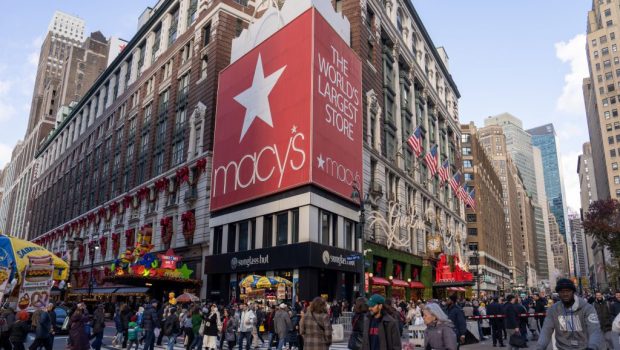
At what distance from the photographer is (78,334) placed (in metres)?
12.9

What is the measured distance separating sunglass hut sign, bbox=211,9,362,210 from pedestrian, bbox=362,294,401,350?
2395 cm

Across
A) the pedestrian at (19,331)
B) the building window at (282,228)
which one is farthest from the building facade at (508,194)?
the pedestrian at (19,331)

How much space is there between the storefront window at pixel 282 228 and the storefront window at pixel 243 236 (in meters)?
4.01

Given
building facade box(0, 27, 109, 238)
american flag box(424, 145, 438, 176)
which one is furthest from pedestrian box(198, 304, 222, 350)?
building facade box(0, 27, 109, 238)

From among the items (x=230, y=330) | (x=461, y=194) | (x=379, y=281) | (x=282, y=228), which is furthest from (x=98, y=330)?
(x=461, y=194)

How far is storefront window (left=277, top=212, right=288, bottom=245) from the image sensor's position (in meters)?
33.5

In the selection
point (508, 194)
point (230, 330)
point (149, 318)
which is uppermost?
point (508, 194)

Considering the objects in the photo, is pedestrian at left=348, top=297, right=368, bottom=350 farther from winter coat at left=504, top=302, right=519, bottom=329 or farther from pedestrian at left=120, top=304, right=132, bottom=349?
pedestrian at left=120, top=304, right=132, bottom=349

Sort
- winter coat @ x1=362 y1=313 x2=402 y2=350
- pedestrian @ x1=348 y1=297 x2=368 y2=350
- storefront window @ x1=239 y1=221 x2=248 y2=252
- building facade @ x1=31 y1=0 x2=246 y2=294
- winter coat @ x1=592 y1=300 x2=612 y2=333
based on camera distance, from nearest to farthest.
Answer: winter coat @ x1=362 y1=313 x2=402 y2=350
pedestrian @ x1=348 y1=297 x2=368 y2=350
winter coat @ x1=592 y1=300 x2=612 y2=333
storefront window @ x1=239 y1=221 x2=248 y2=252
building facade @ x1=31 y1=0 x2=246 y2=294

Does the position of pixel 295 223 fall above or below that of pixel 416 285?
above

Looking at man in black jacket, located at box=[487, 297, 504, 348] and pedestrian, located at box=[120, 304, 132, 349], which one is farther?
pedestrian, located at box=[120, 304, 132, 349]

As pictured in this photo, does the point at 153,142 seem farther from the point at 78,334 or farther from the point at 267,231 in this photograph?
the point at 78,334

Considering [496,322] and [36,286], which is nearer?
[36,286]

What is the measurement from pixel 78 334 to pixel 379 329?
30.4 ft
